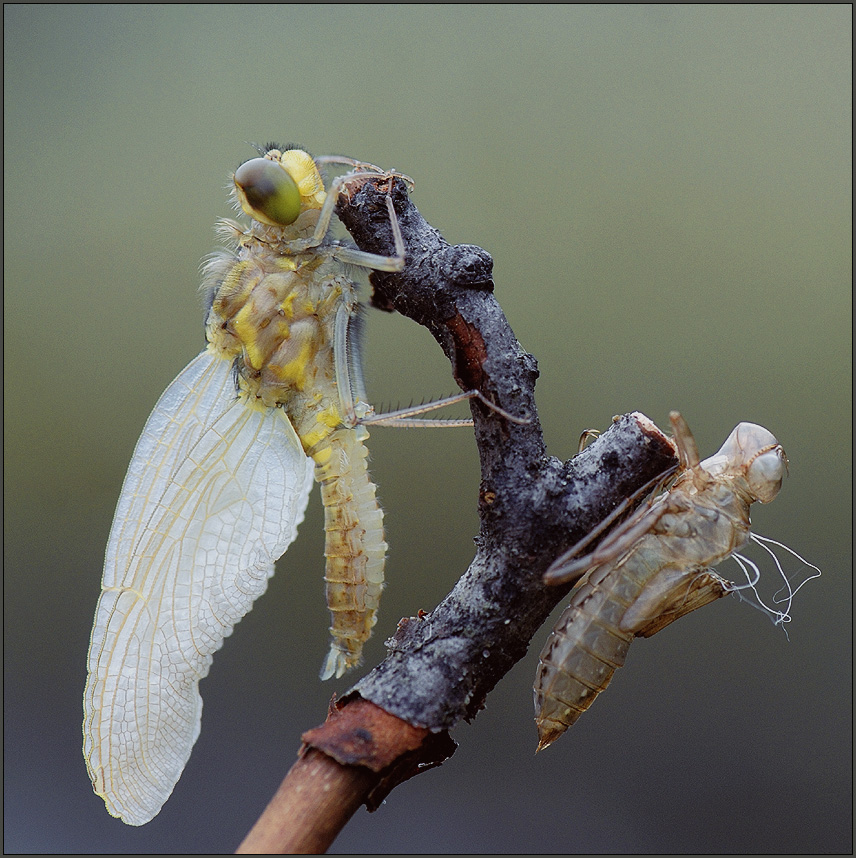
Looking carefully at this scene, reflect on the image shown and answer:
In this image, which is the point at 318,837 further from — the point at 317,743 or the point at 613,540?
the point at 613,540

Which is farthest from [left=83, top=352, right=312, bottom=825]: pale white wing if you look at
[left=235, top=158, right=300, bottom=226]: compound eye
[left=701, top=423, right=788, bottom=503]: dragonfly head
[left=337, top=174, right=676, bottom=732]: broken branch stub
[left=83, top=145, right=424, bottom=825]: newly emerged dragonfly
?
[left=701, top=423, right=788, bottom=503]: dragonfly head

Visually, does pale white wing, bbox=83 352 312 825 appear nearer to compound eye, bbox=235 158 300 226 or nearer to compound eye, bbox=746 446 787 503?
compound eye, bbox=235 158 300 226

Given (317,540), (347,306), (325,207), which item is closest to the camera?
(325,207)

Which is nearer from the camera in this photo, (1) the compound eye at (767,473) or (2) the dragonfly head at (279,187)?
(1) the compound eye at (767,473)

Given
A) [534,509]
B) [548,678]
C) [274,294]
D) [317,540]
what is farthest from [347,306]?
[317,540]

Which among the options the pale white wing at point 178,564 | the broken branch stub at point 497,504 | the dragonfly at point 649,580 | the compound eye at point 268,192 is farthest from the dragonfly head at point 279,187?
the dragonfly at point 649,580

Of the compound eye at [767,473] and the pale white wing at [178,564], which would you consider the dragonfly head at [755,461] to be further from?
the pale white wing at [178,564]
